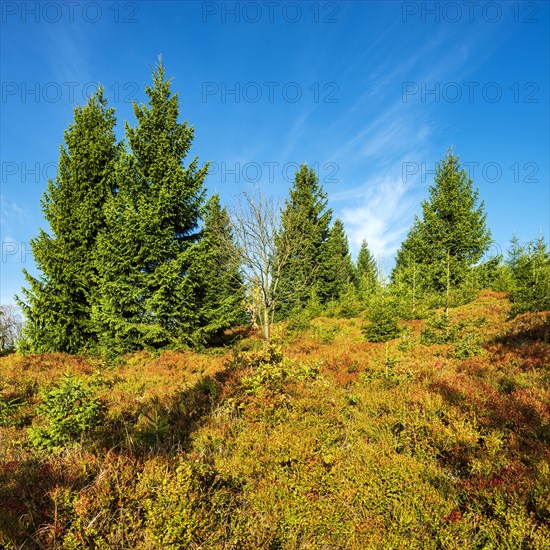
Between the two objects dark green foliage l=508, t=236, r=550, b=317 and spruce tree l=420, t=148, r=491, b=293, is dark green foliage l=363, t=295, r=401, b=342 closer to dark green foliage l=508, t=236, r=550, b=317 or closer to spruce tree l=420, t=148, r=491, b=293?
dark green foliage l=508, t=236, r=550, b=317

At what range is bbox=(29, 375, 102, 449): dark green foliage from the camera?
193 inches

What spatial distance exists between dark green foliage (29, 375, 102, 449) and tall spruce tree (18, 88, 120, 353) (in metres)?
8.30

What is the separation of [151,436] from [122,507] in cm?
205

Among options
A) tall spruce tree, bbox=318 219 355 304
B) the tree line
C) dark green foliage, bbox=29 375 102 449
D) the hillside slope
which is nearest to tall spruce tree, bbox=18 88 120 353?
the tree line

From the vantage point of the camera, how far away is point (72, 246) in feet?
44.7

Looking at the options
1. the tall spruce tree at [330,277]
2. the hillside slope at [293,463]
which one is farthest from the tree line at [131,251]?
the tall spruce tree at [330,277]

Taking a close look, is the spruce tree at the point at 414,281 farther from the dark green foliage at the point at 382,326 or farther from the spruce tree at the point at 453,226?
the dark green foliage at the point at 382,326

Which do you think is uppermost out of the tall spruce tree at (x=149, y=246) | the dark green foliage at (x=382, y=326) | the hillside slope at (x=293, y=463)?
the tall spruce tree at (x=149, y=246)

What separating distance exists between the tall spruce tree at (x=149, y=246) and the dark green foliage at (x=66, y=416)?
6.45m

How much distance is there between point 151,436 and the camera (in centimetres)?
529

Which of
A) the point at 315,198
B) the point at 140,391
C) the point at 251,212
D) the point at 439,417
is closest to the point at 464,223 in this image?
the point at 315,198

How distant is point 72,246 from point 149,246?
429cm

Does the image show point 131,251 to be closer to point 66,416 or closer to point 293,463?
point 66,416

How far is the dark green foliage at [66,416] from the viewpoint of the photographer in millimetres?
4891
